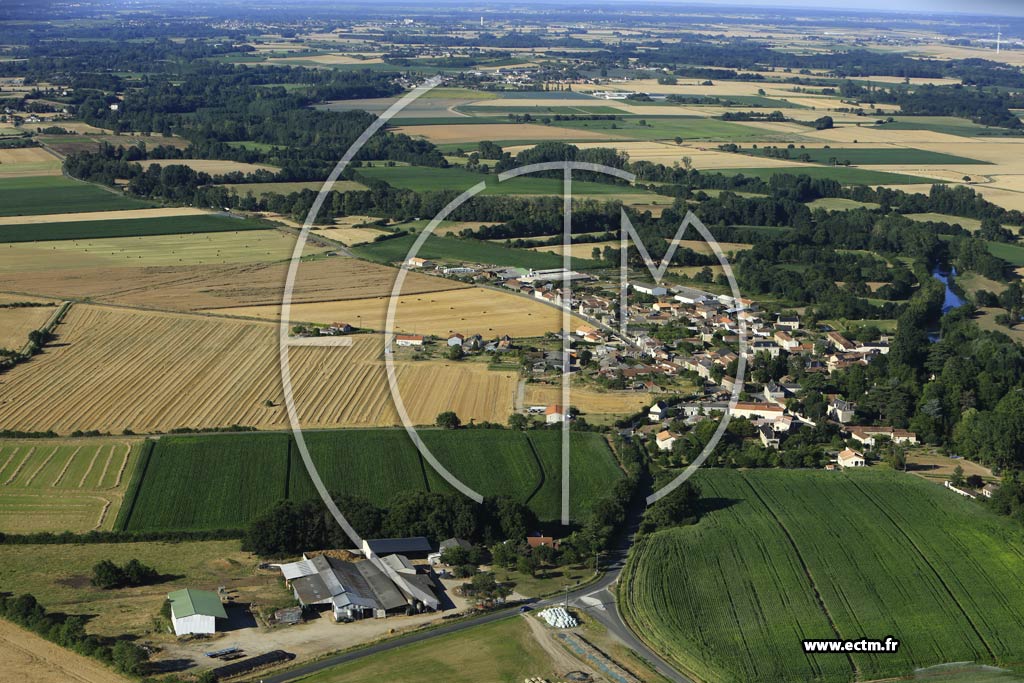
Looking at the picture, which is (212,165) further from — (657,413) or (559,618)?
(559,618)

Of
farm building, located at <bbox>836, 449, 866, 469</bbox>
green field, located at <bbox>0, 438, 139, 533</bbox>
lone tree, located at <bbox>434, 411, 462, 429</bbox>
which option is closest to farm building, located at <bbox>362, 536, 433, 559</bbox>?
green field, located at <bbox>0, 438, 139, 533</bbox>

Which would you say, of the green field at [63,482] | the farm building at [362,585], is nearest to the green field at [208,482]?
the green field at [63,482]

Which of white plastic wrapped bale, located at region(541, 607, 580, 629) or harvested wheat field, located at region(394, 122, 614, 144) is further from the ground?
white plastic wrapped bale, located at region(541, 607, 580, 629)

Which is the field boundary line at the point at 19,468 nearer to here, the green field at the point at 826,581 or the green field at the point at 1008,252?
the green field at the point at 826,581

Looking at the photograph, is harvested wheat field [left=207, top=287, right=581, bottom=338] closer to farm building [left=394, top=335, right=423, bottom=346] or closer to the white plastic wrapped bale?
farm building [left=394, top=335, right=423, bottom=346]

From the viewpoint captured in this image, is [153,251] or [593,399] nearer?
[593,399]

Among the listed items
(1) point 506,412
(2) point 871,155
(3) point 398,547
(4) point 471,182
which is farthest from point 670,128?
(3) point 398,547
